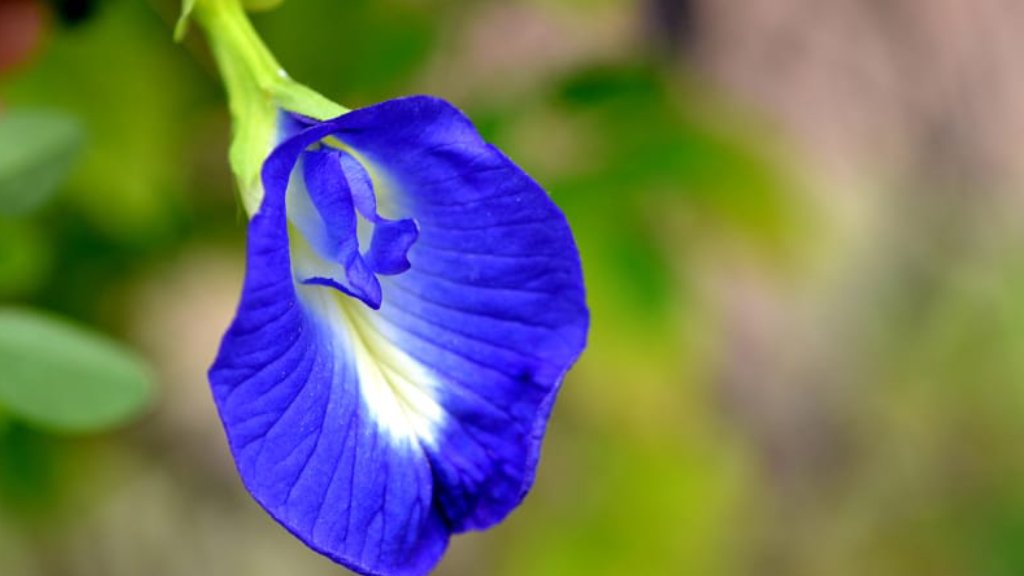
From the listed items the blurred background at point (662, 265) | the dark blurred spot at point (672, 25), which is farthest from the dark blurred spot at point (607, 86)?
the dark blurred spot at point (672, 25)

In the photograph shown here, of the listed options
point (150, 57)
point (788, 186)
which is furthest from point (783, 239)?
point (150, 57)

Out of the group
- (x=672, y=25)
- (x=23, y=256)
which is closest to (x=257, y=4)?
(x=23, y=256)

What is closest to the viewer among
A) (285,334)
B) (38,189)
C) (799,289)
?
(285,334)

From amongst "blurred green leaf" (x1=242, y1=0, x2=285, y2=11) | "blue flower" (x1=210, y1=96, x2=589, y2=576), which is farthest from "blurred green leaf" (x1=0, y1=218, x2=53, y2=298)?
"blue flower" (x1=210, y1=96, x2=589, y2=576)

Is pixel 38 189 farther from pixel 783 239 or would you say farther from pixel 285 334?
pixel 783 239

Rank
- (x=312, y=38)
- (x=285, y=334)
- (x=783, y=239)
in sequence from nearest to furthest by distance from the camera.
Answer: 1. (x=285, y=334)
2. (x=312, y=38)
3. (x=783, y=239)

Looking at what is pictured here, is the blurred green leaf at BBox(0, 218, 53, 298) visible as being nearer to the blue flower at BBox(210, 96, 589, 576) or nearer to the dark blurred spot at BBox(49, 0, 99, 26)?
the dark blurred spot at BBox(49, 0, 99, 26)

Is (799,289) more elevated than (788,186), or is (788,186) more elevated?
(799,289)
